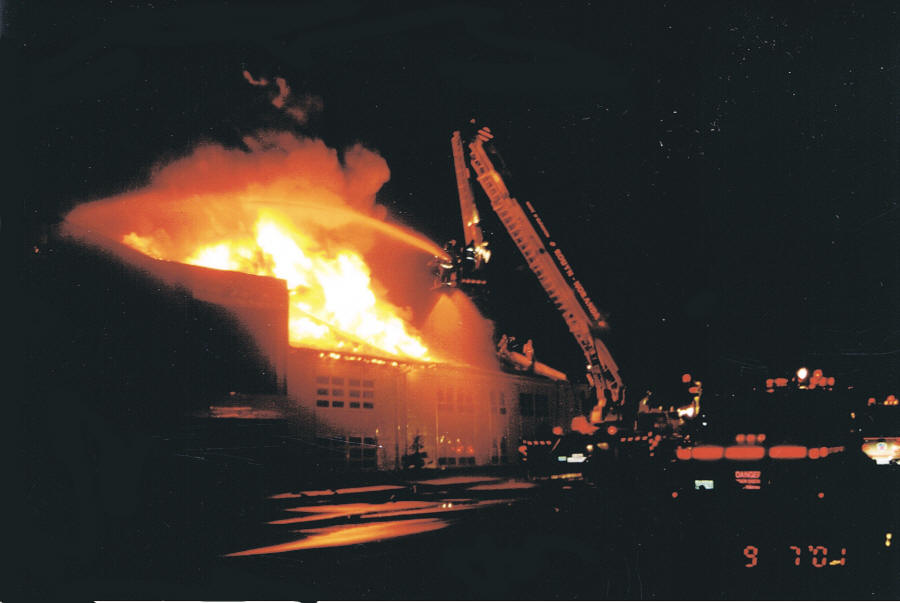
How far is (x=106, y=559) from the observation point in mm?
7266

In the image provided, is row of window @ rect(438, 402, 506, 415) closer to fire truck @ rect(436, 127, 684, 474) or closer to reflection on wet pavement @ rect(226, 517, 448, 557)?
fire truck @ rect(436, 127, 684, 474)

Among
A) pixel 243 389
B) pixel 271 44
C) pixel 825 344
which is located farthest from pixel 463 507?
pixel 825 344

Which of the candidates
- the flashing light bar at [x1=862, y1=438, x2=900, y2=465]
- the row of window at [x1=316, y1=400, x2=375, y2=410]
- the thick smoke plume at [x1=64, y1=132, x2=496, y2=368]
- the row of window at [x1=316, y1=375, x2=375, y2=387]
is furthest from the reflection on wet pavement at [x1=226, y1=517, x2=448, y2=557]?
the flashing light bar at [x1=862, y1=438, x2=900, y2=465]

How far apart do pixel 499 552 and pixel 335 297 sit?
9.39 m

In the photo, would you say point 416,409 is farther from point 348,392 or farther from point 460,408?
point 348,392

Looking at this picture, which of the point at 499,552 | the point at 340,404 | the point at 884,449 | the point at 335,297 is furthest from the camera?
the point at 335,297

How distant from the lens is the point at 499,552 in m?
8.07

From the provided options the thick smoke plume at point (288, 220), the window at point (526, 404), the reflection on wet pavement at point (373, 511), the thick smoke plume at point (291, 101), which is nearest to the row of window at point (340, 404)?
the thick smoke plume at point (288, 220)

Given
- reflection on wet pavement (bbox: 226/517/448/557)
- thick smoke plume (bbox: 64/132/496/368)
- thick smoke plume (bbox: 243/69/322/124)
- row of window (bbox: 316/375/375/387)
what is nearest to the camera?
reflection on wet pavement (bbox: 226/517/448/557)

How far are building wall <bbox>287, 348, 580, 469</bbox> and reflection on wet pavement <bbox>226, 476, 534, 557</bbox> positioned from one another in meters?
1.04

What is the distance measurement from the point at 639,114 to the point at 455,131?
271 cm

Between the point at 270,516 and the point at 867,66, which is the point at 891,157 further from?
the point at 270,516

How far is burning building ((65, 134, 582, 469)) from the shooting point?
1077 cm

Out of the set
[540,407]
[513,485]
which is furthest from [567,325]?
[513,485]
